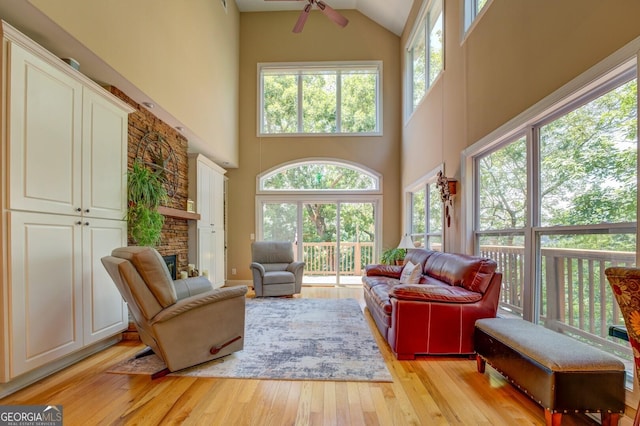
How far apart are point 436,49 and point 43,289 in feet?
18.5

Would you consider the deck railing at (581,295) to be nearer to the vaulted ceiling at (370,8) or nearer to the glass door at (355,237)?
the glass door at (355,237)

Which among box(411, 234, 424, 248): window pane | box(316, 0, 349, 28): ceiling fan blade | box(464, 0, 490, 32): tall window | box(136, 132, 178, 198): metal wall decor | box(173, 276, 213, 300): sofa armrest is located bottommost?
box(173, 276, 213, 300): sofa armrest

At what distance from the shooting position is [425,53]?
18.2ft

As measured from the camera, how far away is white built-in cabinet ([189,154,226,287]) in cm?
540

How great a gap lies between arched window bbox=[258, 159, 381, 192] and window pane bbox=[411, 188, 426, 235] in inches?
37.7

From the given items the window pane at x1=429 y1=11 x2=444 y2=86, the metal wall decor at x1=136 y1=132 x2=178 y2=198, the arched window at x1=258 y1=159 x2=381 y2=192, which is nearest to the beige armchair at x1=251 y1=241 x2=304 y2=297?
the arched window at x1=258 y1=159 x2=381 y2=192

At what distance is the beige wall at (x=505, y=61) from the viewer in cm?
202

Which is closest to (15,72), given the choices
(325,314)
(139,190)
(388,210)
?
(139,190)

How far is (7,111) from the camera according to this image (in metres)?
2.14

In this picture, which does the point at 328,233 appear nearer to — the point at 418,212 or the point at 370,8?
the point at 418,212

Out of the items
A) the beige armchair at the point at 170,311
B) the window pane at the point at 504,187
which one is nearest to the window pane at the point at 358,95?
the window pane at the point at 504,187

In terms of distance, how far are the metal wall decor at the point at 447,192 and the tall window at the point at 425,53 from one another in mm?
1698

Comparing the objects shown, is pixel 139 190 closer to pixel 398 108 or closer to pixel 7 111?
pixel 7 111

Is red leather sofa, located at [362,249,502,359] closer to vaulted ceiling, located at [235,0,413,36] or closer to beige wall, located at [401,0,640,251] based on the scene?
beige wall, located at [401,0,640,251]
